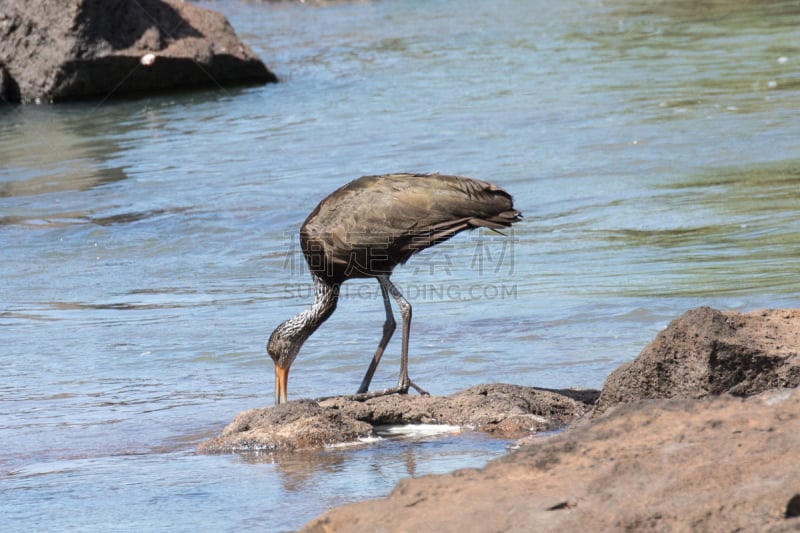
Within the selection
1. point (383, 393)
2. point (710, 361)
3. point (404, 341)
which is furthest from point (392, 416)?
point (710, 361)

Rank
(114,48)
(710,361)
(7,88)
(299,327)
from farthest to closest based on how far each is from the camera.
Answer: (7,88) → (114,48) → (299,327) → (710,361)

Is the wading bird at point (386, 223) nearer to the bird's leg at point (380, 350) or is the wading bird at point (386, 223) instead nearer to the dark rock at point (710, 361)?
the bird's leg at point (380, 350)

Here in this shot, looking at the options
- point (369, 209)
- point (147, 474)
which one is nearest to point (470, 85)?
point (369, 209)

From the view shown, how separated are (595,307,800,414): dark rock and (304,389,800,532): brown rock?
130 cm

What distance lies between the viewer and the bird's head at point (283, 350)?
635cm

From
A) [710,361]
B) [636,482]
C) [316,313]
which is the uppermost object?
[636,482]

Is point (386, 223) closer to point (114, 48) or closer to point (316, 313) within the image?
point (316, 313)

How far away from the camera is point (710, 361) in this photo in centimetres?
509

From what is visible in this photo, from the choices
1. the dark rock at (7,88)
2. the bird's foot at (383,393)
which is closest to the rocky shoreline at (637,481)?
the bird's foot at (383,393)

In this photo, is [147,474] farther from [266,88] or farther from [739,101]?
[266,88]

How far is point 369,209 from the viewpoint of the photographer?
6336 mm

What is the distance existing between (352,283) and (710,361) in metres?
4.69

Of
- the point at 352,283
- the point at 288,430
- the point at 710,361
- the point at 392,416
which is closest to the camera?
the point at 710,361

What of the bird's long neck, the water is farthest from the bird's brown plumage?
the water
